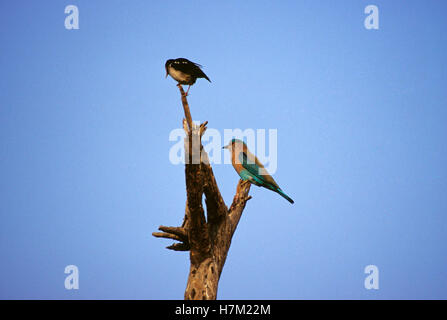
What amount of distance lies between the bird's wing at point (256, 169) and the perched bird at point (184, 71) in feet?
5.00

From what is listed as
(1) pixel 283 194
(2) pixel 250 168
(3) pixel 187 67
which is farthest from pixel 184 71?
(1) pixel 283 194

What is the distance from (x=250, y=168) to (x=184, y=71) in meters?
2.02

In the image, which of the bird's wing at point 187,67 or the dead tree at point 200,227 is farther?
the bird's wing at point 187,67

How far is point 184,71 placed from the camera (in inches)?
260

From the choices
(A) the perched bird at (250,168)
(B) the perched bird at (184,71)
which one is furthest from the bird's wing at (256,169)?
(B) the perched bird at (184,71)

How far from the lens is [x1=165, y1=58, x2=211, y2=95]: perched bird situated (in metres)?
6.54

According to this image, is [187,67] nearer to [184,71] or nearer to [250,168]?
[184,71]

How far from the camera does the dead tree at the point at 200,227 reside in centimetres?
493

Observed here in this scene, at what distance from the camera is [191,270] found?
5438 millimetres

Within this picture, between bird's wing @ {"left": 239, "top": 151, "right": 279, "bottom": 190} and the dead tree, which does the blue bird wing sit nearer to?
bird's wing @ {"left": 239, "top": 151, "right": 279, "bottom": 190}

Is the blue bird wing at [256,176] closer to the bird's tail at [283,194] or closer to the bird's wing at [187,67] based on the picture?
the bird's tail at [283,194]

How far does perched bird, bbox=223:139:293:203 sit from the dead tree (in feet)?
2.80
